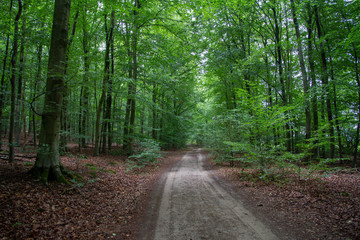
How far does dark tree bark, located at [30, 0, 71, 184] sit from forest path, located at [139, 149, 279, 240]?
10.8ft

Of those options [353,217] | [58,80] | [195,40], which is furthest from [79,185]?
[195,40]

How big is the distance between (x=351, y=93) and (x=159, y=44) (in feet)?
41.3

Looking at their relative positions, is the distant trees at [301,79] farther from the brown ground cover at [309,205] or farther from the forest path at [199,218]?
the forest path at [199,218]

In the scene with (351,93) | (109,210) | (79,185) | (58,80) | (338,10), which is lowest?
(109,210)

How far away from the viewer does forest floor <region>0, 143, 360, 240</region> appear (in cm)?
377

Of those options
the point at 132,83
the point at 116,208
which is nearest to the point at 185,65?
the point at 132,83

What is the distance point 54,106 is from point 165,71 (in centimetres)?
977

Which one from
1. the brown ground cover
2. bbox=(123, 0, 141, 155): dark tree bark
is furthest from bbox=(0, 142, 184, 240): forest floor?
bbox=(123, 0, 141, 155): dark tree bark

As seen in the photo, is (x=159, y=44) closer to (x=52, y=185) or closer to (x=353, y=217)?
(x=52, y=185)

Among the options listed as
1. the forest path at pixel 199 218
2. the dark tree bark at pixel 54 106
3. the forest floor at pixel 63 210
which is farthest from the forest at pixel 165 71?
the forest path at pixel 199 218

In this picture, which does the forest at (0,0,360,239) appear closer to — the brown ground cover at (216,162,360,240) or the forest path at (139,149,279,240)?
the brown ground cover at (216,162,360,240)

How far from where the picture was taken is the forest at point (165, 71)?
5859mm

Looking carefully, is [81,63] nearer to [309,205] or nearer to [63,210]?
[63,210]

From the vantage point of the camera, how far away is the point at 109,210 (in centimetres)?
518
